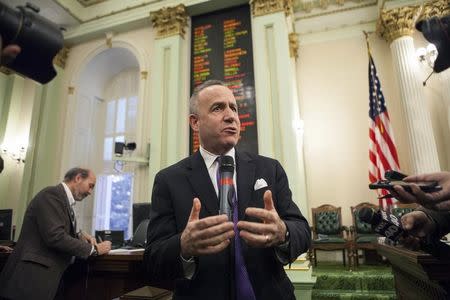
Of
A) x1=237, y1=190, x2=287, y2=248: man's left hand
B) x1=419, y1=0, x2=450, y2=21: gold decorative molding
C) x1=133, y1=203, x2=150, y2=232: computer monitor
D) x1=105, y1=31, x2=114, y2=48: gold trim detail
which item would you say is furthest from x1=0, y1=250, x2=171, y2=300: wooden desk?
x1=419, y1=0, x2=450, y2=21: gold decorative molding

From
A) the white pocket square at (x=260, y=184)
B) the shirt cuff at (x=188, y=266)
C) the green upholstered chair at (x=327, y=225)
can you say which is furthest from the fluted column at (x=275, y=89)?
the shirt cuff at (x=188, y=266)

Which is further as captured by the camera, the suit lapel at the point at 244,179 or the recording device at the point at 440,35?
the suit lapel at the point at 244,179

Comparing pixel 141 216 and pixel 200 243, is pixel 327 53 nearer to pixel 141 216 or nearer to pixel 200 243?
Result: pixel 141 216

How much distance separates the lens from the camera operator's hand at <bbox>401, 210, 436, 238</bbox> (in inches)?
57.7

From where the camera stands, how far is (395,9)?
590cm

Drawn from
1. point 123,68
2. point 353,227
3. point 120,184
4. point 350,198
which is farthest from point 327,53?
point 120,184

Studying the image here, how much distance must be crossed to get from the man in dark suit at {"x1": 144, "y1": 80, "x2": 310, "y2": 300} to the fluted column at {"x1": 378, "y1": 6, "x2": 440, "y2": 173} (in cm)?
505

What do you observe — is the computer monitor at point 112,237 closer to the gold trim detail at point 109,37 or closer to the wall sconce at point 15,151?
the gold trim detail at point 109,37

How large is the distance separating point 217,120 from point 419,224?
1.10m

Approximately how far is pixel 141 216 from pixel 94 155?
445 cm

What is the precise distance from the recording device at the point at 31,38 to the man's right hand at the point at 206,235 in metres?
0.70

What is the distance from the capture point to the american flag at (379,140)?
16.3 feet

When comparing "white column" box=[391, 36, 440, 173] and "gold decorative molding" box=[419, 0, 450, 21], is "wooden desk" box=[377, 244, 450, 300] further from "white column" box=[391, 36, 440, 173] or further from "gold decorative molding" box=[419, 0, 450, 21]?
"gold decorative molding" box=[419, 0, 450, 21]

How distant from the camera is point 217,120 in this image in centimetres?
142
